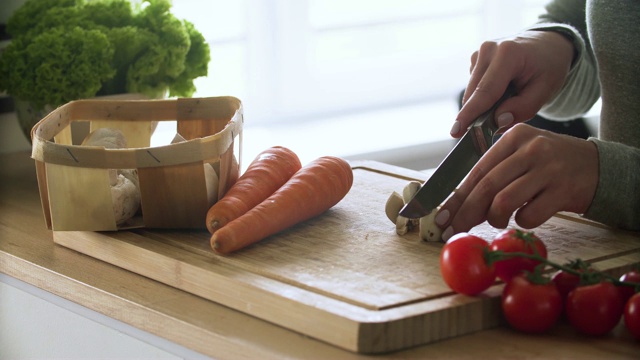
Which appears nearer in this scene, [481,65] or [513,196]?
[513,196]

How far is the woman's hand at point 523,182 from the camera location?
1.07m

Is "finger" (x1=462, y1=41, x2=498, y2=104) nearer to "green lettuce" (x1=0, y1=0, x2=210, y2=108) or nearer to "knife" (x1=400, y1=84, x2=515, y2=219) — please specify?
"knife" (x1=400, y1=84, x2=515, y2=219)

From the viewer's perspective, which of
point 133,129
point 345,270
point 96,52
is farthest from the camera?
point 96,52

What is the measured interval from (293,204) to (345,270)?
6.8 inches

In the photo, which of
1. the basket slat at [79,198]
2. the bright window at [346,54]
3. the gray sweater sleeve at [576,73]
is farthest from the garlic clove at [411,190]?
the bright window at [346,54]

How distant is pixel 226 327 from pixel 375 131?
1.56 metres

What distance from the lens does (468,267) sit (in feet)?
2.97

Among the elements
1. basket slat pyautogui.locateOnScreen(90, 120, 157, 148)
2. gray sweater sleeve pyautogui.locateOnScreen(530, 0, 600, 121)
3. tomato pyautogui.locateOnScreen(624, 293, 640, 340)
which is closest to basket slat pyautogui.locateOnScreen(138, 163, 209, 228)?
basket slat pyautogui.locateOnScreen(90, 120, 157, 148)

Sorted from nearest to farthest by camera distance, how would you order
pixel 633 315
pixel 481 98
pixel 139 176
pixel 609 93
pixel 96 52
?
pixel 633 315 < pixel 139 176 < pixel 481 98 < pixel 609 93 < pixel 96 52

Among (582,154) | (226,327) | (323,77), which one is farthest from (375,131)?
(226,327)

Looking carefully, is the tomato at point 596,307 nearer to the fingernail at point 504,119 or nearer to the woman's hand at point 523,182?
the woman's hand at point 523,182

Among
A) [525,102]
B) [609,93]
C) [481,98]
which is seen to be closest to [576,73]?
[609,93]

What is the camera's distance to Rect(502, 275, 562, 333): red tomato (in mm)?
881

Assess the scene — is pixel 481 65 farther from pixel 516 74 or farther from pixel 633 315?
pixel 633 315
